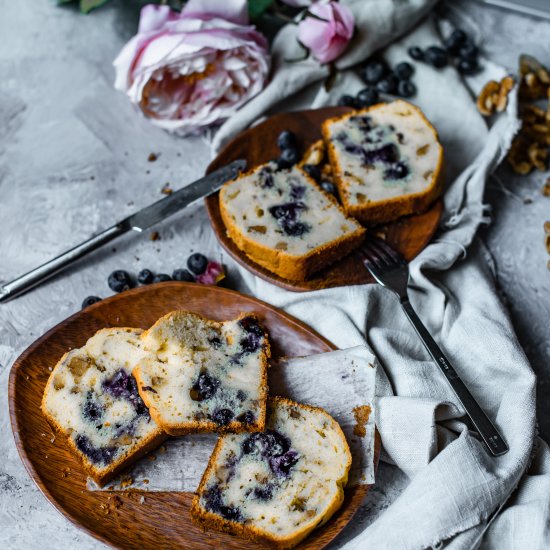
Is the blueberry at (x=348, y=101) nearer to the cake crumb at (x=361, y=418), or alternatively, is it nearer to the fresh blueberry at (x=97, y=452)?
the cake crumb at (x=361, y=418)

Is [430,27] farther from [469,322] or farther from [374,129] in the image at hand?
[469,322]

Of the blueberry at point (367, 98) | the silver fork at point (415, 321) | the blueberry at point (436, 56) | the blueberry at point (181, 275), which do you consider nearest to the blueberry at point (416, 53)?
the blueberry at point (436, 56)

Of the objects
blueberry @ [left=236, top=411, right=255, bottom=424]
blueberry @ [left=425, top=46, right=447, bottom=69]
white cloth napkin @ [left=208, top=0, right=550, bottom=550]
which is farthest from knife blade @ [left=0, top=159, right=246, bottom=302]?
blueberry @ [left=425, top=46, right=447, bottom=69]

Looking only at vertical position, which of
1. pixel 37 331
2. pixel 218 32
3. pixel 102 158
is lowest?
pixel 37 331

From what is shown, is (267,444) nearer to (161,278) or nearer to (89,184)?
(161,278)

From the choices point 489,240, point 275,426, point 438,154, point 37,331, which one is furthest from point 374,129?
point 37,331

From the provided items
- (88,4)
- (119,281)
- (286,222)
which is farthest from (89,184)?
(286,222)
